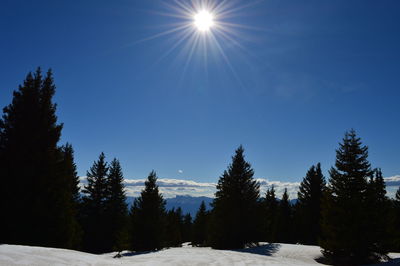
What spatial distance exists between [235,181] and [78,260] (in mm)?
22385

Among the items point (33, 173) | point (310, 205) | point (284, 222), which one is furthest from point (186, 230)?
point (33, 173)

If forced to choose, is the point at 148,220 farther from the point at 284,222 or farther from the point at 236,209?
the point at 284,222

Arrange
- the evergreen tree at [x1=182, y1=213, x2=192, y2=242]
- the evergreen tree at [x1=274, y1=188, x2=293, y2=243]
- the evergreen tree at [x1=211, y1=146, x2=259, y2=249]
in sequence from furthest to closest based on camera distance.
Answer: the evergreen tree at [x1=182, y1=213, x2=192, y2=242], the evergreen tree at [x1=274, y1=188, x2=293, y2=243], the evergreen tree at [x1=211, y1=146, x2=259, y2=249]

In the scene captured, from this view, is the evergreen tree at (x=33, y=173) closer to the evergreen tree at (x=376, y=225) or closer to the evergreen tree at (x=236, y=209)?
the evergreen tree at (x=236, y=209)

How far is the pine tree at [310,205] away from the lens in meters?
39.8

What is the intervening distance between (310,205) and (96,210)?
3360 cm

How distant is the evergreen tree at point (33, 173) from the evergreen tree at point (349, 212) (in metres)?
19.3

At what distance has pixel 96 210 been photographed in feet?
139

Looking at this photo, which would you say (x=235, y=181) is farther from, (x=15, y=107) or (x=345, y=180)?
(x=15, y=107)

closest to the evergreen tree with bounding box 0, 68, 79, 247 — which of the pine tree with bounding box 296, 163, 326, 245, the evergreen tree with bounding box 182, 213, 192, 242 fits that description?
the pine tree with bounding box 296, 163, 326, 245

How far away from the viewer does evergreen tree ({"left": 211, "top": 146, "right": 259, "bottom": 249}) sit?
2772 cm

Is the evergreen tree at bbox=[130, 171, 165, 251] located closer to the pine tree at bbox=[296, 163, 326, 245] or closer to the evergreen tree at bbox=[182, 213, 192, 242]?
the pine tree at bbox=[296, 163, 326, 245]

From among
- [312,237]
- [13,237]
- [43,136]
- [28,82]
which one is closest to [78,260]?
[13,237]

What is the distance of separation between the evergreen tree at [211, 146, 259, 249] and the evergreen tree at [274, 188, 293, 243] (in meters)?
22.3
